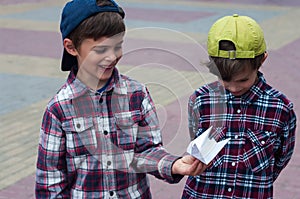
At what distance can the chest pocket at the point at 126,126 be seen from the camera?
2443mm

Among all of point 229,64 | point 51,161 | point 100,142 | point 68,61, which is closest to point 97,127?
point 100,142

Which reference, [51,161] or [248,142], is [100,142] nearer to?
[51,161]

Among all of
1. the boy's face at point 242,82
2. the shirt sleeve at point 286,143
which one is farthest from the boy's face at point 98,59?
the shirt sleeve at point 286,143

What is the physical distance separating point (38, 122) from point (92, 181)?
4.00 metres

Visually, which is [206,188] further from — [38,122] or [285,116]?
[38,122]

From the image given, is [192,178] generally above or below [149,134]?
below

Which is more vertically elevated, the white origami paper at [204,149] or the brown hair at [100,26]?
the brown hair at [100,26]

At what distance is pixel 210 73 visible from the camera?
8.00ft

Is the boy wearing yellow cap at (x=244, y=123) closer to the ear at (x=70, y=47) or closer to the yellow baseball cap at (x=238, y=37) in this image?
the yellow baseball cap at (x=238, y=37)

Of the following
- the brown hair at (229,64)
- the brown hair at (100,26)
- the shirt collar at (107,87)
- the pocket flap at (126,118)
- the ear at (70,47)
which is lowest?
the pocket flap at (126,118)

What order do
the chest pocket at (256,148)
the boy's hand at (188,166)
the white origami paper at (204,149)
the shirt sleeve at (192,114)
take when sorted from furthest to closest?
1. the chest pocket at (256,148)
2. the shirt sleeve at (192,114)
3. the boy's hand at (188,166)
4. the white origami paper at (204,149)

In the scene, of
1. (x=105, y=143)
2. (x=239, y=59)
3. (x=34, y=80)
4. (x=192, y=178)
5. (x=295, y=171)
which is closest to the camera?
(x=105, y=143)

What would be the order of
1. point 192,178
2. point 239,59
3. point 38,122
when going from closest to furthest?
point 239,59, point 192,178, point 38,122

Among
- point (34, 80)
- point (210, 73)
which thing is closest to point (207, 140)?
point (210, 73)
